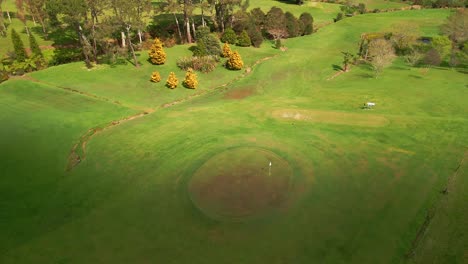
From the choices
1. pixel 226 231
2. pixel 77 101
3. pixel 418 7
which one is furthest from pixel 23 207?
pixel 418 7

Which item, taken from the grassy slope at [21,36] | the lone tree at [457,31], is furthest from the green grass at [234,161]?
the lone tree at [457,31]

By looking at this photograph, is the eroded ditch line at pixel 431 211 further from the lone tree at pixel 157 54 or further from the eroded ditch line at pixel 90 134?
the lone tree at pixel 157 54

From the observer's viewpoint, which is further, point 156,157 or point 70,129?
point 70,129

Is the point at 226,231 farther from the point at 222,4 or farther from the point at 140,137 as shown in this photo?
the point at 222,4

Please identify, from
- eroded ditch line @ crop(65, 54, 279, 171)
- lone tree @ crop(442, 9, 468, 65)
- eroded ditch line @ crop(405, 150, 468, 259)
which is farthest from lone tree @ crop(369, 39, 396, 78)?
eroded ditch line @ crop(65, 54, 279, 171)

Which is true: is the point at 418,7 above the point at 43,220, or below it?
above
